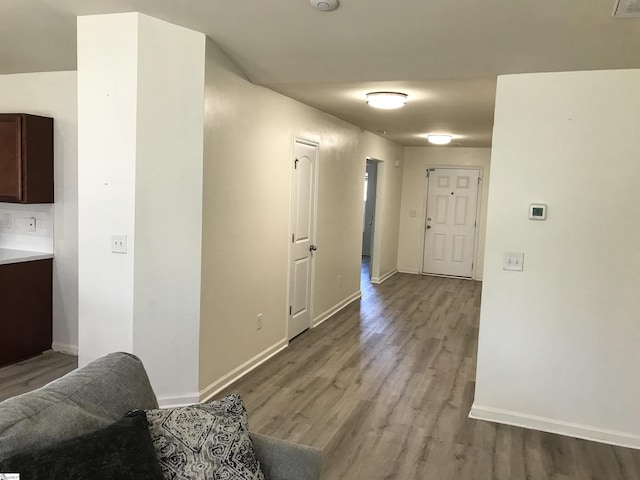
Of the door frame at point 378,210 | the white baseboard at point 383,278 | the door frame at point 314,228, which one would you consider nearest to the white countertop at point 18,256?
the door frame at point 314,228

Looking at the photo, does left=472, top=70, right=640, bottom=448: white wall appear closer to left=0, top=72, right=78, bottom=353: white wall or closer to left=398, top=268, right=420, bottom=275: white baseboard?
left=0, top=72, right=78, bottom=353: white wall

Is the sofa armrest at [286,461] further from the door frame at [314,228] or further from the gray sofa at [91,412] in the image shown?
the door frame at [314,228]

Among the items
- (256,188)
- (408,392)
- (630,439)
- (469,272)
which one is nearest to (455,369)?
(408,392)

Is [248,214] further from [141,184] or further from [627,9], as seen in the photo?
[627,9]

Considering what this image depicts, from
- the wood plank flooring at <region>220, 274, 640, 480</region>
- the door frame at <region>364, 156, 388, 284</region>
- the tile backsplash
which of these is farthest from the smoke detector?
the door frame at <region>364, 156, 388, 284</region>

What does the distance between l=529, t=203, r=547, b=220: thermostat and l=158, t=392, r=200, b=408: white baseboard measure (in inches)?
101

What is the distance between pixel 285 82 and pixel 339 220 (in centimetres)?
262

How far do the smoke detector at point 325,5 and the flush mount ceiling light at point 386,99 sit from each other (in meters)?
1.68

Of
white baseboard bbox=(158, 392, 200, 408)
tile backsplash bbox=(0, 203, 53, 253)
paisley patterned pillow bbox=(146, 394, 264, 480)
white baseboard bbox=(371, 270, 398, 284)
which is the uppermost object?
tile backsplash bbox=(0, 203, 53, 253)

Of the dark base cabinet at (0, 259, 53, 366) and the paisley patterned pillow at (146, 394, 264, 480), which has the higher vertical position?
the paisley patterned pillow at (146, 394, 264, 480)

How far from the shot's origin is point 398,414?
136 inches

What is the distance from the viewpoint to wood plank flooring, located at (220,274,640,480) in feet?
9.29

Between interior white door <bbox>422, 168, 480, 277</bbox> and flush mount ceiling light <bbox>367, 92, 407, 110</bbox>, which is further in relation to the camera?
interior white door <bbox>422, 168, 480, 277</bbox>

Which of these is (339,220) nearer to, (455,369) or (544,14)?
(455,369)
